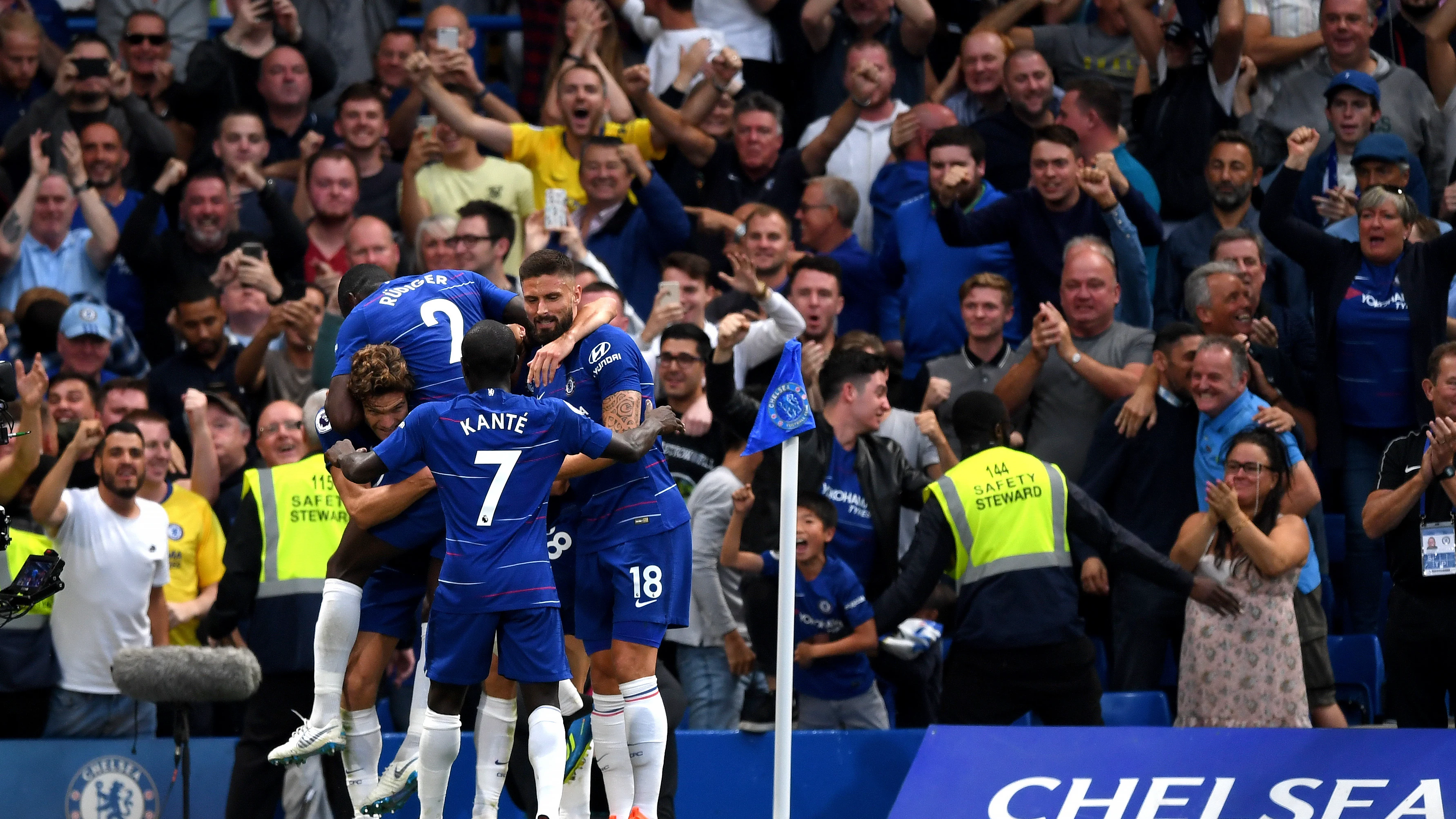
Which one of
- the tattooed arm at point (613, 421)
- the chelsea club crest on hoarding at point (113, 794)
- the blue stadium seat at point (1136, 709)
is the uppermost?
the tattooed arm at point (613, 421)

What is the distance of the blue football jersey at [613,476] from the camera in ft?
27.1

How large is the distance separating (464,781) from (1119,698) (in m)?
3.61

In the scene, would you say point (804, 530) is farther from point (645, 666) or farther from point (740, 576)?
point (645, 666)

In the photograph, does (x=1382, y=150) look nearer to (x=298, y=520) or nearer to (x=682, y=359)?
(x=682, y=359)

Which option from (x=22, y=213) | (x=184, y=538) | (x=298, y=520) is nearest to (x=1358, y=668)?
(x=298, y=520)

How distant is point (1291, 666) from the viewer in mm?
9750

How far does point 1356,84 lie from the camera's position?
12.7 meters

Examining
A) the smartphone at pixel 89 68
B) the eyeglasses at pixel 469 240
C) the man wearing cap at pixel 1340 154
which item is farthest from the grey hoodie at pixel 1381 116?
the smartphone at pixel 89 68

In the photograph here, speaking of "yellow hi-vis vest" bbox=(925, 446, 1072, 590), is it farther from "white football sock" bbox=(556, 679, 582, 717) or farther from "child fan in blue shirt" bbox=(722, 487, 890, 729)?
"white football sock" bbox=(556, 679, 582, 717)

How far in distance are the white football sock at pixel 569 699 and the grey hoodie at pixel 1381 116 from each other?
7.66 m

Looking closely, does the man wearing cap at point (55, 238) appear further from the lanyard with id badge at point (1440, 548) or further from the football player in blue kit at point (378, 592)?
the lanyard with id badge at point (1440, 548)

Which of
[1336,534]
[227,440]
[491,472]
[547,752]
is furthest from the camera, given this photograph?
[1336,534]

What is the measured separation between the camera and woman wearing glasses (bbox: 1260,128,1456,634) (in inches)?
455

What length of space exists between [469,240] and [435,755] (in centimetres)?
490
